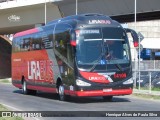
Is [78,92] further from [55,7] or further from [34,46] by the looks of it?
[55,7]

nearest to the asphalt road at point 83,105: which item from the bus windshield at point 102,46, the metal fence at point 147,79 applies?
the bus windshield at point 102,46

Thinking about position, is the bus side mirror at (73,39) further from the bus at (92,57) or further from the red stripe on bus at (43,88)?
the red stripe on bus at (43,88)

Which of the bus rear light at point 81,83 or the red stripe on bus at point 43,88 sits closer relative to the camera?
the bus rear light at point 81,83

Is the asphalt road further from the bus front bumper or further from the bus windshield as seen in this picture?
the bus windshield

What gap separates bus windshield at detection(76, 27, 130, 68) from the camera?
19703mm

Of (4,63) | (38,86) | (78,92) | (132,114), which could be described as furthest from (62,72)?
(4,63)

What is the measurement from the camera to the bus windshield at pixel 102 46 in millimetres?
19703

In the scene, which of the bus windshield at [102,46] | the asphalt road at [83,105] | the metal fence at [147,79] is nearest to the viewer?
the asphalt road at [83,105]

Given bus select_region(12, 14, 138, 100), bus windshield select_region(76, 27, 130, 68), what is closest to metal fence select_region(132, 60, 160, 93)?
bus select_region(12, 14, 138, 100)

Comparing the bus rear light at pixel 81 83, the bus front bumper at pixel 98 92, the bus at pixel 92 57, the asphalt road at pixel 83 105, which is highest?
the bus at pixel 92 57

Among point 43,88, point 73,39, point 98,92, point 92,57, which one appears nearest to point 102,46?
point 92,57

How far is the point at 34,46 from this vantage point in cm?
2552

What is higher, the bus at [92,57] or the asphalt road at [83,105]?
the bus at [92,57]

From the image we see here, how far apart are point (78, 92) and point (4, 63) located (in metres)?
54.6
